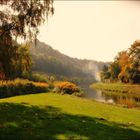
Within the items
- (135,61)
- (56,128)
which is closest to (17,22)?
(56,128)

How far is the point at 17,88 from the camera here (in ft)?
129

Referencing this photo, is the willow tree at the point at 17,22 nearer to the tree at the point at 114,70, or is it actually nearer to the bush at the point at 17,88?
the bush at the point at 17,88

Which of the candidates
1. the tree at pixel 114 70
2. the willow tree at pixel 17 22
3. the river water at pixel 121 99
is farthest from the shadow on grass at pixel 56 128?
the tree at pixel 114 70

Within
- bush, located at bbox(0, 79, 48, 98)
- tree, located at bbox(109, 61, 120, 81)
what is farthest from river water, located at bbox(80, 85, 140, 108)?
tree, located at bbox(109, 61, 120, 81)

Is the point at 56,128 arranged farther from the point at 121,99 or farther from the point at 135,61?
the point at 135,61

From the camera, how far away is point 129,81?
291ft

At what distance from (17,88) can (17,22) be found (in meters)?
17.9

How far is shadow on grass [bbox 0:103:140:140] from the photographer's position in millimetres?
13686

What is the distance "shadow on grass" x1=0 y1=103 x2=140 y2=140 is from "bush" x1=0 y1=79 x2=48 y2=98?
58.0ft

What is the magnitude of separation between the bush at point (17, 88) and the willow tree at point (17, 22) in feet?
43.9

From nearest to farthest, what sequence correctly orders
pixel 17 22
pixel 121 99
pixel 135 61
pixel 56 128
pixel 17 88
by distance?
pixel 56 128, pixel 17 22, pixel 17 88, pixel 121 99, pixel 135 61

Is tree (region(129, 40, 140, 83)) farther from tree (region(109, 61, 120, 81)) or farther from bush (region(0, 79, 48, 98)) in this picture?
bush (region(0, 79, 48, 98))

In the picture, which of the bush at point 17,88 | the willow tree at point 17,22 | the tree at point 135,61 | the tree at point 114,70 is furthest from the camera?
the tree at point 114,70

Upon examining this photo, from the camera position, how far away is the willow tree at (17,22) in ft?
73.2
